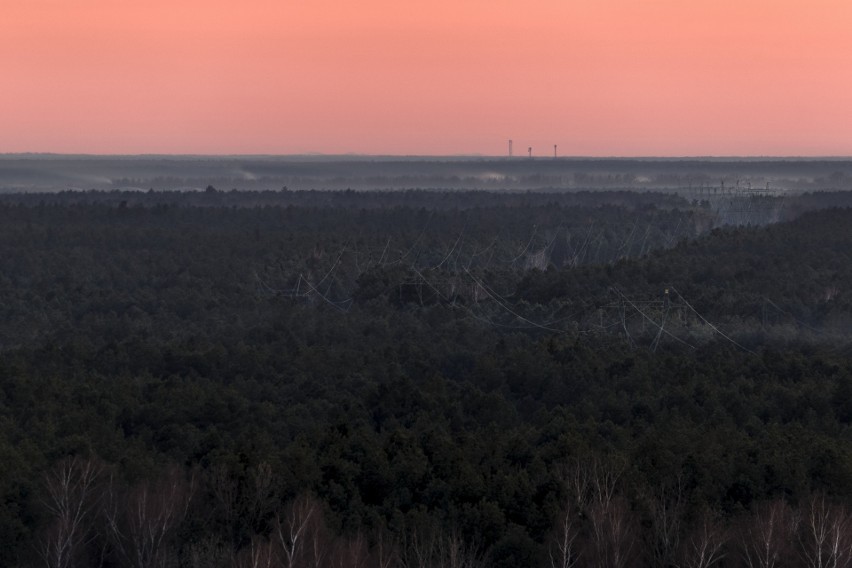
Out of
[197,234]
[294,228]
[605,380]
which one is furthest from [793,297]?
[294,228]

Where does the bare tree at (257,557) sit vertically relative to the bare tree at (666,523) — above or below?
above

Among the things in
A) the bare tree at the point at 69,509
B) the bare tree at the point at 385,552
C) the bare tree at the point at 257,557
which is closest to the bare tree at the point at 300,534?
the bare tree at the point at 257,557

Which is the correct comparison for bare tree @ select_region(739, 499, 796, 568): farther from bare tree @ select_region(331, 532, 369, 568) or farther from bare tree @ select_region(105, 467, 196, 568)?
bare tree @ select_region(105, 467, 196, 568)

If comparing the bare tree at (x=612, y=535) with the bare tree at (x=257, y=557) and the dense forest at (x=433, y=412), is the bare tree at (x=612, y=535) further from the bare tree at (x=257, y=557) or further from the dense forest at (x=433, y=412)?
the bare tree at (x=257, y=557)

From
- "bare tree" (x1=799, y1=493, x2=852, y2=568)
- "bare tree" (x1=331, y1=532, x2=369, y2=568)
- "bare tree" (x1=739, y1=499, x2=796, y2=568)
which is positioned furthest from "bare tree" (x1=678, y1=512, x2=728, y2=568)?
"bare tree" (x1=331, y1=532, x2=369, y2=568)

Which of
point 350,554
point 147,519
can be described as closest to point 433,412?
point 147,519

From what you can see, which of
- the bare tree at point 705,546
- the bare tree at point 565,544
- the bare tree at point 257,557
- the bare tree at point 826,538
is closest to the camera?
the bare tree at point 257,557

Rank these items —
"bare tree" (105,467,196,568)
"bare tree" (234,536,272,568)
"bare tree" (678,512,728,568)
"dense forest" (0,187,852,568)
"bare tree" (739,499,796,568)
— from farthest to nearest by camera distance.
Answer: "dense forest" (0,187,852,568) < "bare tree" (105,467,196,568) < "bare tree" (678,512,728,568) < "bare tree" (739,499,796,568) < "bare tree" (234,536,272,568)

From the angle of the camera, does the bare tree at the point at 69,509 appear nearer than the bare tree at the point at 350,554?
No
